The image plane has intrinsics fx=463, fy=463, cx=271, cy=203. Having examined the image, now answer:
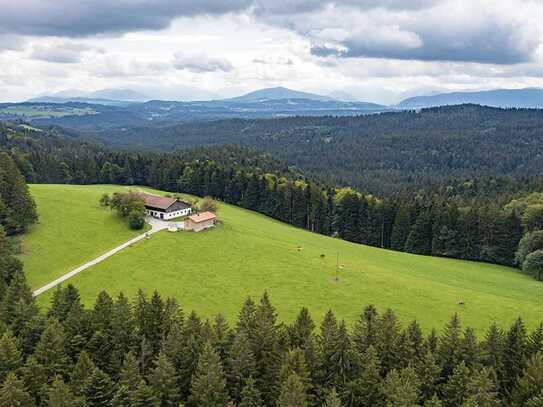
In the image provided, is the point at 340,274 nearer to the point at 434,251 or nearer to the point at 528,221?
the point at 434,251

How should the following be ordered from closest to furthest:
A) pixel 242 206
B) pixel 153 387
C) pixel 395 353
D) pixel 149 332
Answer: pixel 153 387, pixel 395 353, pixel 149 332, pixel 242 206

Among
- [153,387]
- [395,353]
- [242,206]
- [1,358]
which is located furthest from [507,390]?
[242,206]

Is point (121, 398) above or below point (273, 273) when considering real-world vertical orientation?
above

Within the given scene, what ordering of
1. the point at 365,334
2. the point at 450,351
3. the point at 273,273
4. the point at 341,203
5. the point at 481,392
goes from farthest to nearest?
the point at 341,203
the point at 273,273
the point at 365,334
the point at 450,351
the point at 481,392

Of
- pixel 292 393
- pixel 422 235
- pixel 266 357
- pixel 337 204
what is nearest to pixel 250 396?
pixel 292 393

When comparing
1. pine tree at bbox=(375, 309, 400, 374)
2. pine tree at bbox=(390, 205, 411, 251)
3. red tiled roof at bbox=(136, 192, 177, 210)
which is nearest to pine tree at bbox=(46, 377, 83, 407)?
pine tree at bbox=(375, 309, 400, 374)

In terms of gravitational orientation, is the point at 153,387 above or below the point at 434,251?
above

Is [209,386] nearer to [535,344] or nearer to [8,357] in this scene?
[8,357]
